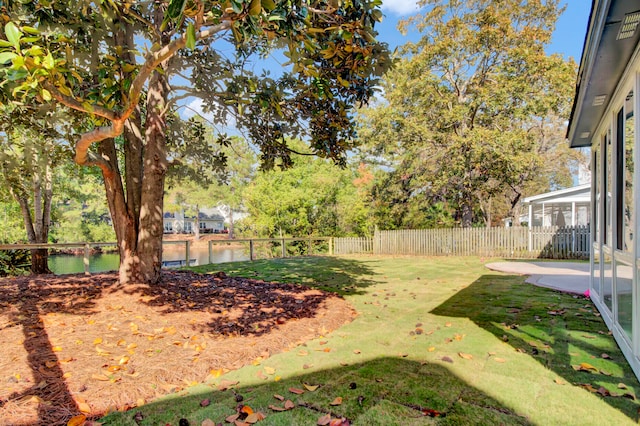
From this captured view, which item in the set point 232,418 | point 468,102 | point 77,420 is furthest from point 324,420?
point 468,102

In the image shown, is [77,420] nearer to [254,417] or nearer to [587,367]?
[254,417]

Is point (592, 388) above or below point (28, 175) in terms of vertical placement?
below

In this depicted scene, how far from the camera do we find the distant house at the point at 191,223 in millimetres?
47719

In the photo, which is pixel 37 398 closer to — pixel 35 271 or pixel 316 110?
pixel 316 110

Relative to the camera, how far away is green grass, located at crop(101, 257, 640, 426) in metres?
2.21

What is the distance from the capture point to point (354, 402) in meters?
2.36

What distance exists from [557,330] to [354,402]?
2.88 meters

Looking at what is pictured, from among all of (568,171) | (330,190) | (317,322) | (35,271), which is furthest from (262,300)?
(568,171)

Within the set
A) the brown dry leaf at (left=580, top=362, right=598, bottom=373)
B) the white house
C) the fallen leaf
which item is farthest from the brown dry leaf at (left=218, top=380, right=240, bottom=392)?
the white house

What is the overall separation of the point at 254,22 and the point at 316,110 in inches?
116

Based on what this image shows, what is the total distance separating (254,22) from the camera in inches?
107

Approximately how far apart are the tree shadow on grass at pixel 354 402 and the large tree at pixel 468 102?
13061mm

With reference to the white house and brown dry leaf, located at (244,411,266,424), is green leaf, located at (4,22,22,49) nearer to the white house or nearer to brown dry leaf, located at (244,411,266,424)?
brown dry leaf, located at (244,411,266,424)

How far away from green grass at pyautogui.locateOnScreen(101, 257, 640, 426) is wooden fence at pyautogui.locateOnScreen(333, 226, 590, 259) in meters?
9.04
